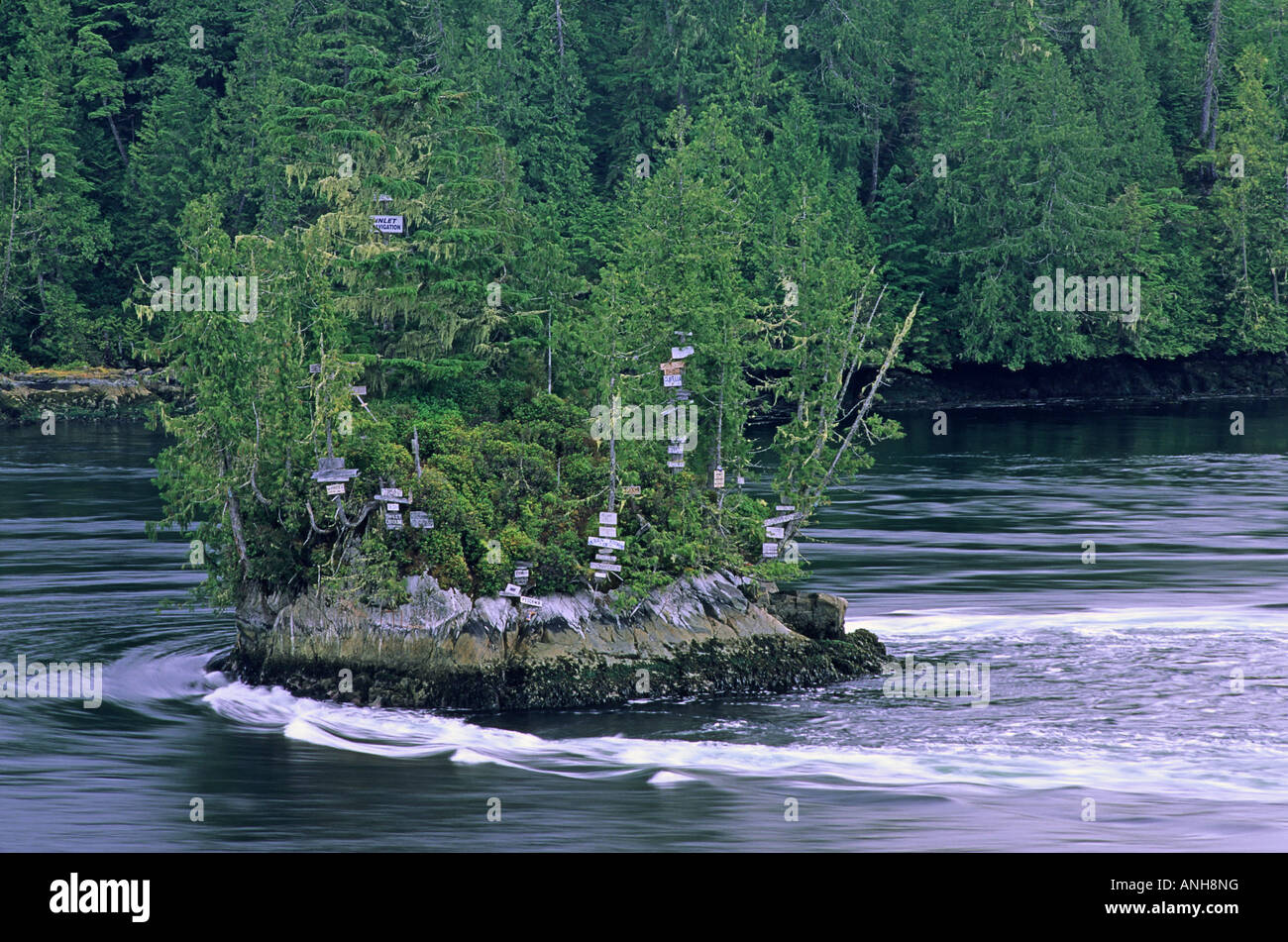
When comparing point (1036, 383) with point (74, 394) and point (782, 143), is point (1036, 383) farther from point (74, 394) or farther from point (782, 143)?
point (74, 394)

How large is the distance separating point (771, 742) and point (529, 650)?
361 cm

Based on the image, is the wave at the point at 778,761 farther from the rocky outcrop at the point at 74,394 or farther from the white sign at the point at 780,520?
the rocky outcrop at the point at 74,394

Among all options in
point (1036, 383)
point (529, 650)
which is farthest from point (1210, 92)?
point (529, 650)

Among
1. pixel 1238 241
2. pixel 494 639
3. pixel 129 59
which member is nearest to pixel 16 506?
pixel 494 639

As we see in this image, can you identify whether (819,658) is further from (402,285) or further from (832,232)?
(832,232)

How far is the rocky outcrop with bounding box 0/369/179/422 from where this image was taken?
6756cm

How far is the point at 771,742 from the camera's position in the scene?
813 inches

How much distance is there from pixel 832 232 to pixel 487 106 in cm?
1931

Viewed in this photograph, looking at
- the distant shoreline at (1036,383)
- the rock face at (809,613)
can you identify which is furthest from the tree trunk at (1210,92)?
the rock face at (809,613)

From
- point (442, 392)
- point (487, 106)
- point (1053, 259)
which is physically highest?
point (487, 106)

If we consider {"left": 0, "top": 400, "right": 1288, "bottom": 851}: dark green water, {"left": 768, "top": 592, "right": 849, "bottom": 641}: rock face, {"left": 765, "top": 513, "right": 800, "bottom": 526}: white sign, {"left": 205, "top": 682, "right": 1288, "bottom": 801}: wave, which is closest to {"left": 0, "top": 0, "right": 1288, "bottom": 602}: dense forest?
{"left": 0, "top": 400, "right": 1288, "bottom": 851}: dark green water

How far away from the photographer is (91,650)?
25.8m

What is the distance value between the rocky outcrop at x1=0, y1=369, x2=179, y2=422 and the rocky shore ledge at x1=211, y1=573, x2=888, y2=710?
47.0 metres

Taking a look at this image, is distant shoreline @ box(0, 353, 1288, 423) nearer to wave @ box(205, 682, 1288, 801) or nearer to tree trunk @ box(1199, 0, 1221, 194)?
tree trunk @ box(1199, 0, 1221, 194)
